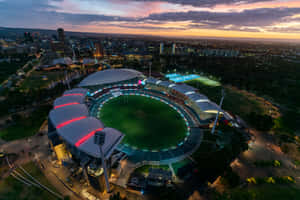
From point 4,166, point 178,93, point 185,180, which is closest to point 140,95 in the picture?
point 178,93

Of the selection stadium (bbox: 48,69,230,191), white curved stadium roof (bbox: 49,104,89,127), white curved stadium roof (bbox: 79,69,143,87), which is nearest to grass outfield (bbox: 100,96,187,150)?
stadium (bbox: 48,69,230,191)

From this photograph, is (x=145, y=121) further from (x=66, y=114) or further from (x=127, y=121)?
(x=66, y=114)

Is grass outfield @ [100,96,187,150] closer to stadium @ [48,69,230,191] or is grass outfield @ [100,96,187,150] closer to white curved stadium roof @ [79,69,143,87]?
stadium @ [48,69,230,191]

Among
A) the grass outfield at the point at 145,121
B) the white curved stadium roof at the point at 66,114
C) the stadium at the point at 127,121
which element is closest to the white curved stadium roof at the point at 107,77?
the stadium at the point at 127,121

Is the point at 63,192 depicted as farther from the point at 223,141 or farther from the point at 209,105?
the point at 209,105

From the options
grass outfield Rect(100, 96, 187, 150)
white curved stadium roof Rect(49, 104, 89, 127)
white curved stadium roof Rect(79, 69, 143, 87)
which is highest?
white curved stadium roof Rect(79, 69, 143, 87)

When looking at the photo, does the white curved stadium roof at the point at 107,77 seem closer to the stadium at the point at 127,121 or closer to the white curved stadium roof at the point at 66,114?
the stadium at the point at 127,121

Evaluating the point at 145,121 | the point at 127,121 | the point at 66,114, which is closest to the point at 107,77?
the point at 127,121

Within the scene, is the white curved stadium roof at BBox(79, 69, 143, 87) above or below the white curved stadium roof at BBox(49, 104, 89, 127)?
above
